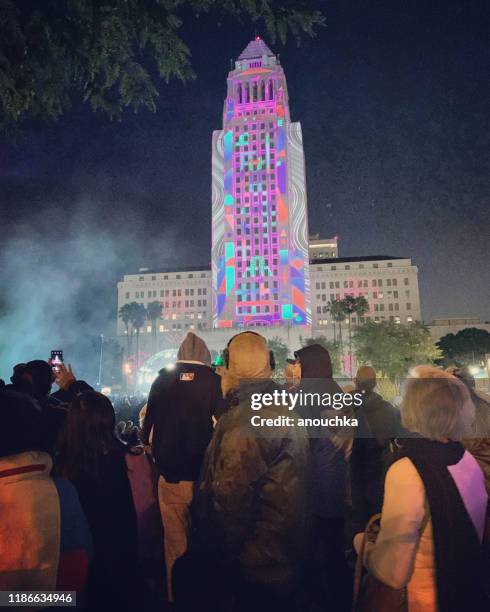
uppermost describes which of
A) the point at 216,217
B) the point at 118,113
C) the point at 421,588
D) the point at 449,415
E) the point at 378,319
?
the point at 216,217

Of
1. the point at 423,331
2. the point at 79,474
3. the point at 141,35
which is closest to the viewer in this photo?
the point at 79,474

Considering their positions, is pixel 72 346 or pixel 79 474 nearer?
pixel 79 474

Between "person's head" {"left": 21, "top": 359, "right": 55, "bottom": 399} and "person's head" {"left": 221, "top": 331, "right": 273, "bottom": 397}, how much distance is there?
3431 mm

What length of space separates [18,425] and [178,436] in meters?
1.92

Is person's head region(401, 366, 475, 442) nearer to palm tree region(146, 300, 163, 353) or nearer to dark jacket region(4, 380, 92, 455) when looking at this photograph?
dark jacket region(4, 380, 92, 455)

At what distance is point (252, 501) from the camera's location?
208 centimetres

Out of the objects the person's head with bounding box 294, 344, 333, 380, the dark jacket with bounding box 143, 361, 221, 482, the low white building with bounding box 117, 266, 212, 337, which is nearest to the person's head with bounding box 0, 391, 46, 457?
the dark jacket with bounding box 143, 361, 221, 482

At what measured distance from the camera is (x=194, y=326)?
98312 mm

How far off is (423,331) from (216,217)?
47.7m

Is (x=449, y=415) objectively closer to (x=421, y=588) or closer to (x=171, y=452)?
(x=421, y=588)

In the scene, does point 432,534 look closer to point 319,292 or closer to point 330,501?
point 330,501

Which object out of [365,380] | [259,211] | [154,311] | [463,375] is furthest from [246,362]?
[154,311]

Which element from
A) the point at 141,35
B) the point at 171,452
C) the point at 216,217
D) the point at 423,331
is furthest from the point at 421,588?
the point at 216,217

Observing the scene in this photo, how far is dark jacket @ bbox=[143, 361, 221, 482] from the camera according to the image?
3863 millimetres
